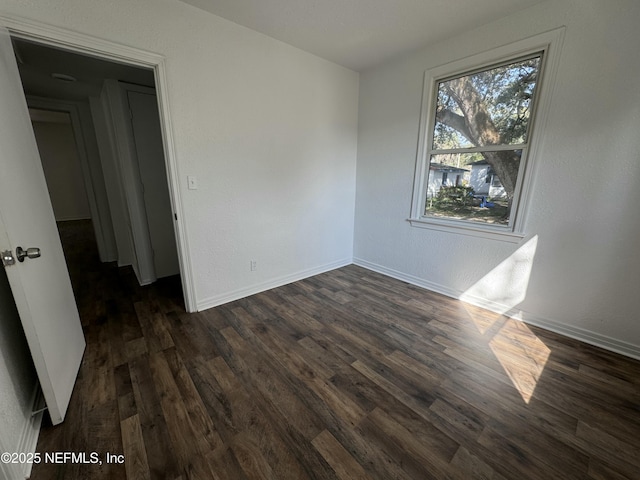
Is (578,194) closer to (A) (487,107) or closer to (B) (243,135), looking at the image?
(A) (487,107)

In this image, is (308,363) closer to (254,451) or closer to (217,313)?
(254,451)

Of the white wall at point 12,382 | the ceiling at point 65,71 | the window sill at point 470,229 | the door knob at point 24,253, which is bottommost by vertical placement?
the white wall at point 12,382

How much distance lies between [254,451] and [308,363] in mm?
646

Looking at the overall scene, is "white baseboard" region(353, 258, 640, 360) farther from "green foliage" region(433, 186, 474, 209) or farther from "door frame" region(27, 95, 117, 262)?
"door frame" region(27, 95, 117, 262)

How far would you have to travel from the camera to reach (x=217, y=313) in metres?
2.45

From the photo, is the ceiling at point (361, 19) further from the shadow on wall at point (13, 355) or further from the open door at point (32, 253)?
the shadow on wall at point (13, 355)

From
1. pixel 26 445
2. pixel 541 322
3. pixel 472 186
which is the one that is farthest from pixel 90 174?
pixel 541 322

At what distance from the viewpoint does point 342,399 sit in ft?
4.99

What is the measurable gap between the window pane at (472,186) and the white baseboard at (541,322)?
0.81 meters

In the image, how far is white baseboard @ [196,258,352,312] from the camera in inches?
100.0

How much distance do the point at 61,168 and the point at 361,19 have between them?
858 cm

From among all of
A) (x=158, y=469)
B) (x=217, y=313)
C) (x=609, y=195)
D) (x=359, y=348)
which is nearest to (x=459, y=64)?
(x=609, y=195)

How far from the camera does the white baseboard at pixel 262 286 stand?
100.0 inches

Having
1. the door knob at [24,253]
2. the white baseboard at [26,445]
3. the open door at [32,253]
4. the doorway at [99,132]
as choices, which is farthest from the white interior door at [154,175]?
the door knob at [24,253]
